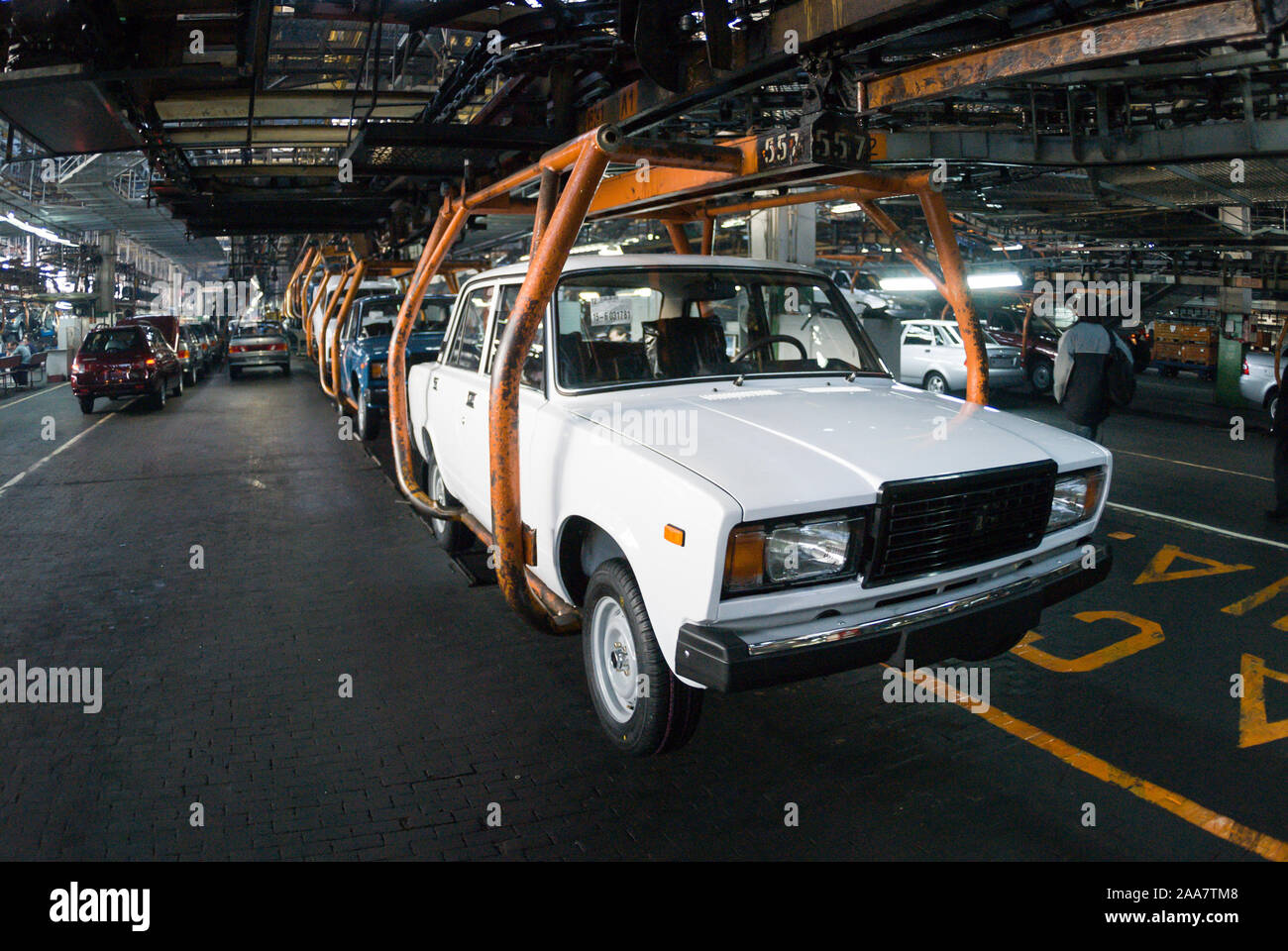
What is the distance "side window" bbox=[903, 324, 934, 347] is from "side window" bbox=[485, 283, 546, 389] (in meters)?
14.3

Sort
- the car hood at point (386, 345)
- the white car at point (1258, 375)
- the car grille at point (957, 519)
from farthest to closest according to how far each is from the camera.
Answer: the white car at point (1258, 375) < the car hood at point (386, 345) < the car grille at point (957, 519)

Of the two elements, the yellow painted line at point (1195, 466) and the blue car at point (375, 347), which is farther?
→ the blue car at point (375, 347)

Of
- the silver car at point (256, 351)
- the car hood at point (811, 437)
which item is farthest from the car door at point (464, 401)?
the silver car at point (256, 351)

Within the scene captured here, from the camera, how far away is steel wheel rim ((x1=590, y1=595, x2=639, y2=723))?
3.47 m

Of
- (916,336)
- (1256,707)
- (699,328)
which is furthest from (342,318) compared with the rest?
(1256,707)

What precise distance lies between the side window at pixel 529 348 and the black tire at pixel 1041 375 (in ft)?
48.8

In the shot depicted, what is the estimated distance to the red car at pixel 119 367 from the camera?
1580 centimetres

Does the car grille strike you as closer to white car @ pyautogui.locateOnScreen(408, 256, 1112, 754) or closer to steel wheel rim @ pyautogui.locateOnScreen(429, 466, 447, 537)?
white car @ pyautogui.locateOnScreen(408, 256, 1112, 754)

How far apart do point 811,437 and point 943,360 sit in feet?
48.8

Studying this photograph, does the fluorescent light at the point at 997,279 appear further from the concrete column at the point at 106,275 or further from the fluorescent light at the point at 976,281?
the concrete column at the point at 106,275

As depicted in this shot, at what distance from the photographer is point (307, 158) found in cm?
1199

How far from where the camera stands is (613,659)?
363cm

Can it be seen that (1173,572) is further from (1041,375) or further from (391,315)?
(1041,375)
